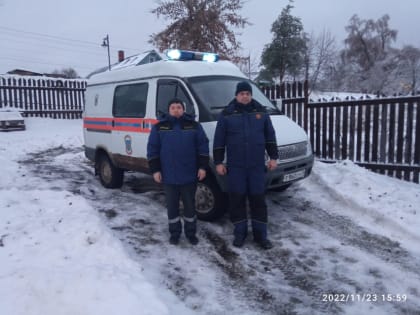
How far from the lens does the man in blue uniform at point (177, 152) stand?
14.8 ft

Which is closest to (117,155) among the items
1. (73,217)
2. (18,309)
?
(73,217)

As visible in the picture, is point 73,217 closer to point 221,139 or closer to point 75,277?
point 75,277

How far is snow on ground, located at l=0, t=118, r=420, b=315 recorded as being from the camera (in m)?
3.18

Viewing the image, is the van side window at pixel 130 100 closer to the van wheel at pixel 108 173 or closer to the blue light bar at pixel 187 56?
the blue light bar at pixel 187 56

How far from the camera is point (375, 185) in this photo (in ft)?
20.6

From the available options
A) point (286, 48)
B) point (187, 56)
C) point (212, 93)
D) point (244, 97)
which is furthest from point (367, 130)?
point (286, 48)

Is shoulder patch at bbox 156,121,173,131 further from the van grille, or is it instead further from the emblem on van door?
the emblem on van door

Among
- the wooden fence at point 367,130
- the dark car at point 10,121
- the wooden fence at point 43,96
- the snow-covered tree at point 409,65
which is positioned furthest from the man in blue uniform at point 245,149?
the snow-covered tree at point 409,65

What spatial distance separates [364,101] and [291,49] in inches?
843

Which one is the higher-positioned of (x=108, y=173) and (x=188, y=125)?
(x=188, y=125)

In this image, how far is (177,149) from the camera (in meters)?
4.48

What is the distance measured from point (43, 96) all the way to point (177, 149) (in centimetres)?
1532

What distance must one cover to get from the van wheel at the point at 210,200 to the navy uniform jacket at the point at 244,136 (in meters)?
0.73

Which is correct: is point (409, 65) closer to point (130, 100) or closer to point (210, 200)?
point (130, 100)
